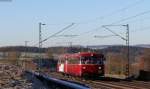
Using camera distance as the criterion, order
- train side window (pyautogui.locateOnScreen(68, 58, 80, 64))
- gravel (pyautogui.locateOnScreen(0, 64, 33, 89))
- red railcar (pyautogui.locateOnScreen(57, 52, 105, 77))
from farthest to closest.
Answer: train side window (pyautogui.locateOnScreen(68, 58, 80, 64)), red railcar (pyautogui.locateOnScreen(57, 52, 105, 77)), gravel (pyautogui.locateOnScreen(0, 64, 33, 89))

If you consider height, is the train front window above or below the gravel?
above

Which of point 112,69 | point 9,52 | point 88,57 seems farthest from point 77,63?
point 9,52

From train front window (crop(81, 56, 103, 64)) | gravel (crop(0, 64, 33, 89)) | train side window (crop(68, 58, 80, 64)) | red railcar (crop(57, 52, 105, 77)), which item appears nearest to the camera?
gravel (crop(0, 64, 33, 89))

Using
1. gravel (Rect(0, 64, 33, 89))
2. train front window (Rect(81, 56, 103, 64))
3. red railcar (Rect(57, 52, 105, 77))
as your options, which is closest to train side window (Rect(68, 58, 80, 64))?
red railcar (Rect(57, 52, 105, 77))

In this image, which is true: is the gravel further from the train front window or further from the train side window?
the train front window

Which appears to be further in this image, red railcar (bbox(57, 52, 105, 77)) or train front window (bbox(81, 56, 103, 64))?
train front window (bbox(81, 56, 103, 64))

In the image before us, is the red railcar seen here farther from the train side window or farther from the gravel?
the gravel

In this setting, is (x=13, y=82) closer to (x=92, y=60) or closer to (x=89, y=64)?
(x=89, y=64)

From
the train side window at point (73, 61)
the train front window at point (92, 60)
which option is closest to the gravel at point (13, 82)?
the train side window at point (73, 61)

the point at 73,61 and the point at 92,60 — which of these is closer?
the point at 92,60

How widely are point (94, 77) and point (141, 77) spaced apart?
5970mm

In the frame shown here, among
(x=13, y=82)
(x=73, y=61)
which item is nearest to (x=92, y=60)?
(x=73, y=61)

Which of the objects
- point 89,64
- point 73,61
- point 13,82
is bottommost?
point 13,82

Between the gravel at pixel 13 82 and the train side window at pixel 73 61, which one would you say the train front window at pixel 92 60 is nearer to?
the train side window at pixel 73 61
